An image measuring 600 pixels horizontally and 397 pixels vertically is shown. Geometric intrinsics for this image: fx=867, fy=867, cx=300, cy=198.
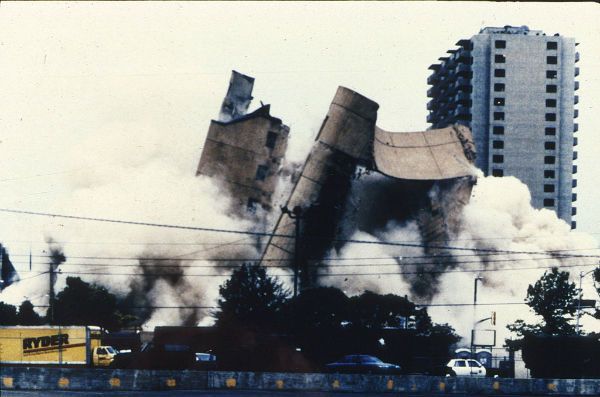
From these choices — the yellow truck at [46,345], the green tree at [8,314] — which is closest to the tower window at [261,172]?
the green tree at [8,314]

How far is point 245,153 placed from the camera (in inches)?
4665

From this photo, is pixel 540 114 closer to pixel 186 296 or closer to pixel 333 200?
pixel 333 200

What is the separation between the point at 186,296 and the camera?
112 metres

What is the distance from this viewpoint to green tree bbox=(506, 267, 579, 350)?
10188 cm

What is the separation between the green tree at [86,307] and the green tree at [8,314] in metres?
4.58

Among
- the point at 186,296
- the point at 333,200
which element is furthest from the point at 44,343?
the point at 333,200

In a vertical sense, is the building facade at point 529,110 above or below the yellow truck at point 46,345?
above

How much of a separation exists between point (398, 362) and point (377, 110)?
4645cm

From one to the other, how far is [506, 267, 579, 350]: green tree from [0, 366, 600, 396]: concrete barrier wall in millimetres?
58260

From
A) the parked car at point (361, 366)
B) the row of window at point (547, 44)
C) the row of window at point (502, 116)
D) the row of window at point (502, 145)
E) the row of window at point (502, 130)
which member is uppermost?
the row of window at point (547, 44)

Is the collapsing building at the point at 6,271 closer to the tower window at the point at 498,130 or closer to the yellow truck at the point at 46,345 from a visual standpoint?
the yellow truck at the point at 46,345

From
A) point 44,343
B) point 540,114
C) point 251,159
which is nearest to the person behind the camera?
point 44,343

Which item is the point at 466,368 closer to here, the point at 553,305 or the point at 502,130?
the point at 553,305

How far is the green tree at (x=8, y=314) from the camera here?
3866 inches
